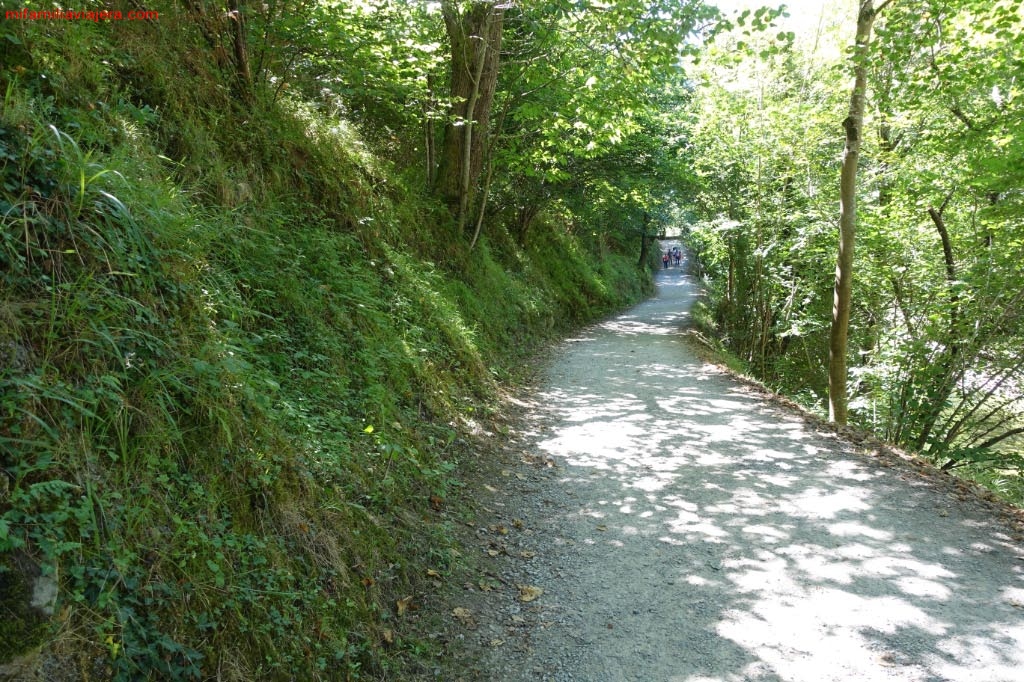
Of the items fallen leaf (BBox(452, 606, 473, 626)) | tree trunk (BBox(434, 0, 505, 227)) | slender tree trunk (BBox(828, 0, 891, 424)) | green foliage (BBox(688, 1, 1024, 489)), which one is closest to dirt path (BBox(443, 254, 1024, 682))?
fallen leaf (BBox(452, 606, 473, 626))

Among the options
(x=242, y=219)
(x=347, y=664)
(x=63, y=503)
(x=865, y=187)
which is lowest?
(x=347, y=664)

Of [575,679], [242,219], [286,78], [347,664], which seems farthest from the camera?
[286,78]

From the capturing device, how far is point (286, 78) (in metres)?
7.71

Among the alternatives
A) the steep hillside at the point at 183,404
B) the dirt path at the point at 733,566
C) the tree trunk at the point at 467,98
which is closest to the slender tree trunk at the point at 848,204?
the dirt path at the point at 733,566

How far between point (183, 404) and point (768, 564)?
13.0 ft

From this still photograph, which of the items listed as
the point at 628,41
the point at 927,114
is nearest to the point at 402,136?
the point at 628,41

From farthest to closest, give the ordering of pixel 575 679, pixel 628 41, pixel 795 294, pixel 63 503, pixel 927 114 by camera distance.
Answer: pixel 795 294
pixel 927 114
pixel 628 41
pixel 575 679
pixel 63 503

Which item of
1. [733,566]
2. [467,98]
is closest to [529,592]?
[733,566]

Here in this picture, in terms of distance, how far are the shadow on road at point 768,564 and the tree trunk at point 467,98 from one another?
6.30 metres

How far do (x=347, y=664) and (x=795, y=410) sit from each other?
7.23 m

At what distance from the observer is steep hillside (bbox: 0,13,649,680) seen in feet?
7.09

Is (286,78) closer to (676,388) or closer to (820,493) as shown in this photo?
(676,388)

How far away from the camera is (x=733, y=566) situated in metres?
4.24

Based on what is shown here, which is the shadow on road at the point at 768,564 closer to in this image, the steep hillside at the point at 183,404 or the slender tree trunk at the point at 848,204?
the steep hillside at the point at 183,404
